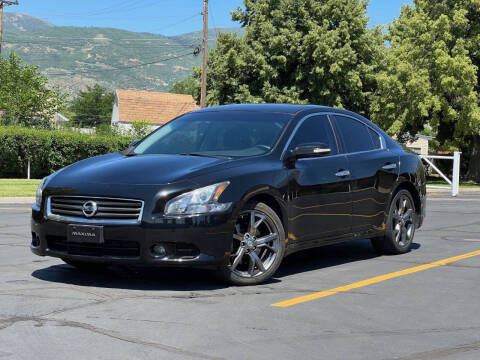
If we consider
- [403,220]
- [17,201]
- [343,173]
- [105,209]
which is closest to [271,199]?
[343,173]

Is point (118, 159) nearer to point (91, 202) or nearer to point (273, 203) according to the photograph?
point (91, 202)

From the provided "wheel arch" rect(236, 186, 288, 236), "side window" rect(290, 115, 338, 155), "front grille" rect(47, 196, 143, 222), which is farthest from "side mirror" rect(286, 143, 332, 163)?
"front grille" rect(47, 196, 143, 222)

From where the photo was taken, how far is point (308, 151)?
25.2ft

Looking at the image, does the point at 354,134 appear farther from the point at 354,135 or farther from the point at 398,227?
the point at 398,227

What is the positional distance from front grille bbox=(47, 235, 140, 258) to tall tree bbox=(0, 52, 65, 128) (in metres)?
48.0

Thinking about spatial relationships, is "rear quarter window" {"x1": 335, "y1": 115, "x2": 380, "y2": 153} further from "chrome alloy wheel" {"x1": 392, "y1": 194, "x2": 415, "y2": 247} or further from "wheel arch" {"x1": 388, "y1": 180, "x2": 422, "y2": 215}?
"chrome alloy wheel" {"x1": 392, "y1": 194, "x2": 415, "y2": 247}

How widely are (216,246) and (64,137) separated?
96.0 feet

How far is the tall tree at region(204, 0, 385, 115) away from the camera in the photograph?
43562mm

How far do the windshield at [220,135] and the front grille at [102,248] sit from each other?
53.3 inches

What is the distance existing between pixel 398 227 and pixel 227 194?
3.30m

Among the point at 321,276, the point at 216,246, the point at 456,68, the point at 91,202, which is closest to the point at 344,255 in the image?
the point at 321,276

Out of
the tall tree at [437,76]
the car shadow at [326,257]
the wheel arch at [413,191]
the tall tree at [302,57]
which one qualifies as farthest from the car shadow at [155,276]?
the tall tree at [302,57]

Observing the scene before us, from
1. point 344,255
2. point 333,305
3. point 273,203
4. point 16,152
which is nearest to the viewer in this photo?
point 333,305

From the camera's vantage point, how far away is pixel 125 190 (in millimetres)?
6707
